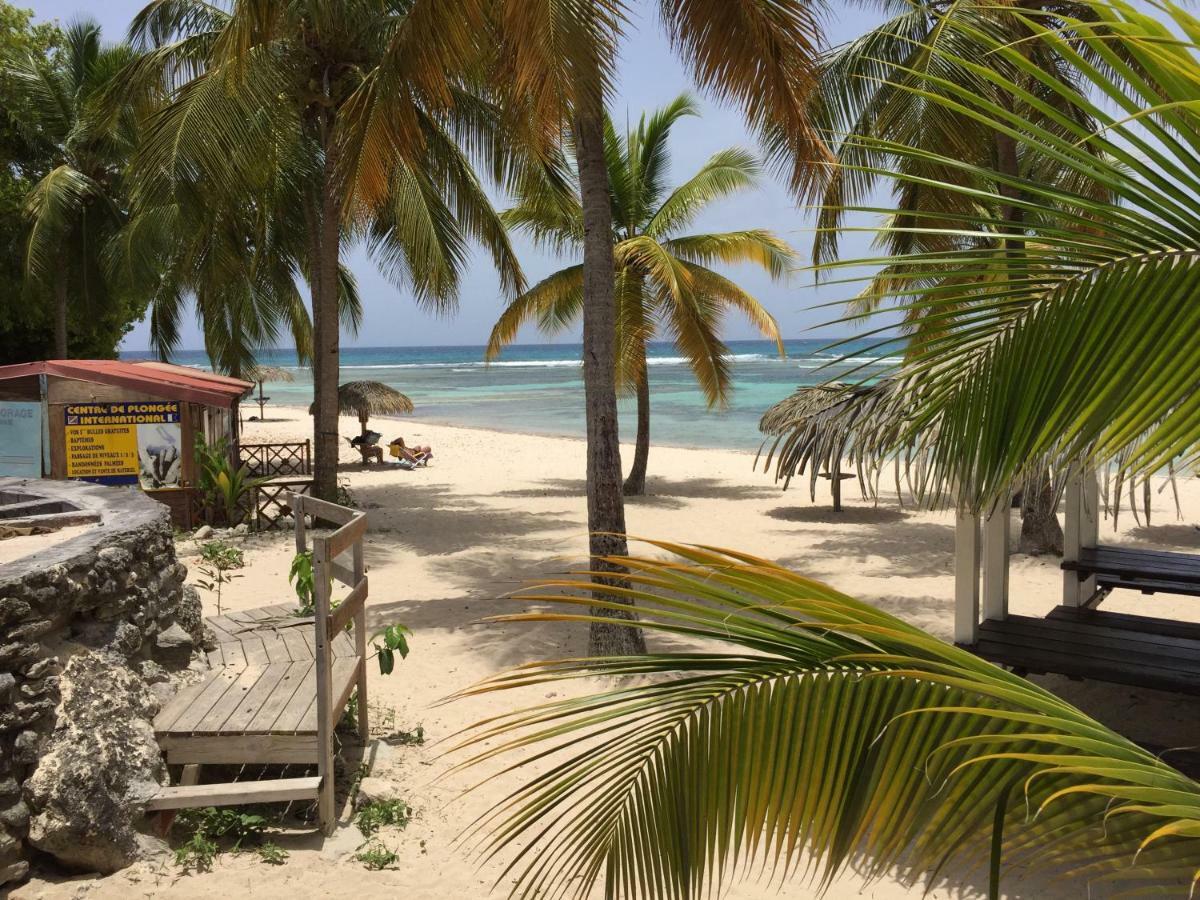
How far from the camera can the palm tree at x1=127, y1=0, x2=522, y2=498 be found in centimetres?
1113

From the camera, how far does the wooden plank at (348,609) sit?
464 cm

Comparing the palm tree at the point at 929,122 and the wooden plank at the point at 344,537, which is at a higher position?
the palm tree at the point at 929,122

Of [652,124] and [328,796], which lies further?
[652,124]

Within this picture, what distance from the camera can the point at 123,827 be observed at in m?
4.17

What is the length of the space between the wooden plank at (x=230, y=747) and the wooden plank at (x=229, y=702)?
0.14 feet

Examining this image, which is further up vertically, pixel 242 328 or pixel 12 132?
pixel 12 132

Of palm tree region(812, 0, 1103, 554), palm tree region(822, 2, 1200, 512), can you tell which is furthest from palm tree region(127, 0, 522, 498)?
palm tree region(822, 2, 1200, 512)

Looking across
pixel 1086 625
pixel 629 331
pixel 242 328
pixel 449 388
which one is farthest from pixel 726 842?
pixel 449 388

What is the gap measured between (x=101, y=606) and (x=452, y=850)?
6.82 ft

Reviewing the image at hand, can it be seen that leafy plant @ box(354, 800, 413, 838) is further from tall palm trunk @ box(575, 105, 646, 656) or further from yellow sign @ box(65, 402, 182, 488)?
yellow sign @ box(65, 402, 182, 488)

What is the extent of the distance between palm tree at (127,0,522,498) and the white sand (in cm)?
299

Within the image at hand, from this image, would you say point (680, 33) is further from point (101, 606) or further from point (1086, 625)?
point (101, 606)

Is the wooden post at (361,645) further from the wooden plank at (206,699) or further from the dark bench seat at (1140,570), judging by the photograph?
the dark bench seat at (1140,570)

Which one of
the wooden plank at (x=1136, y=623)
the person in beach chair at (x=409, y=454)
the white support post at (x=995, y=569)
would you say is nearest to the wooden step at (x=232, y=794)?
the white support post at (x=995, y=569)
